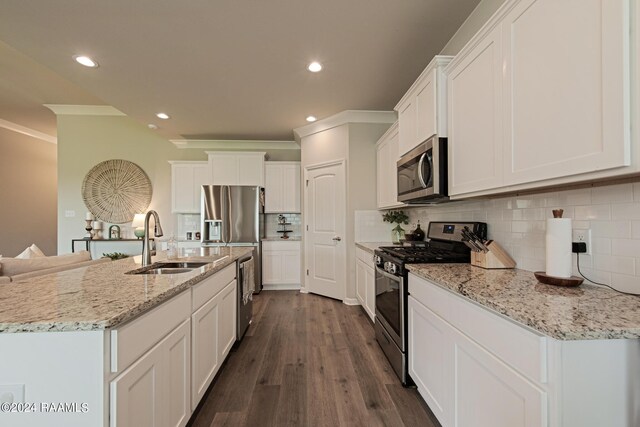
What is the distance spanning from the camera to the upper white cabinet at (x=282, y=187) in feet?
16.0

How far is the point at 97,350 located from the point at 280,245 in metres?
3.76

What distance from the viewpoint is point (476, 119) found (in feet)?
5.10

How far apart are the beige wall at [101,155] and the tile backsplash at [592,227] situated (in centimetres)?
516

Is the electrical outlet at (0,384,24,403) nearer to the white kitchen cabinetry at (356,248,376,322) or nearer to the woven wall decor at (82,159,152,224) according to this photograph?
the white kitchen cabinetry at (356,248,376,322)

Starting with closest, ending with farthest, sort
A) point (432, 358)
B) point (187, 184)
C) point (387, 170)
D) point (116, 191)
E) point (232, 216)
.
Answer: point (432, 358) → point (387, 170) → point (232, 216) → point (187, 184) → point (116, 191)

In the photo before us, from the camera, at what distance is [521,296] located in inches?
41.6

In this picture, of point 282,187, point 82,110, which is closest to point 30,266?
point 282,187

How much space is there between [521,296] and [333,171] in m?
3.16

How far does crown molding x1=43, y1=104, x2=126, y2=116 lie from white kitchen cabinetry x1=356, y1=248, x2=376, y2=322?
4.73m

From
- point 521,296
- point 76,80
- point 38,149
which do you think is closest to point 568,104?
point 521,296

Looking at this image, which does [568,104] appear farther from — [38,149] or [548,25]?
[38,149]

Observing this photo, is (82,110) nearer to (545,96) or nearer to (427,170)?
(427,170)

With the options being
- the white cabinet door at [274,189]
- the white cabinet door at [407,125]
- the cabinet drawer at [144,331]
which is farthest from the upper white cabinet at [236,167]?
the cabinet drawer at [144,331]

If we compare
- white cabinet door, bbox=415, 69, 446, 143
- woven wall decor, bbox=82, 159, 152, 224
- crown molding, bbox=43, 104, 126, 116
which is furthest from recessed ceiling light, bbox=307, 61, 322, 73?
woven wall decor, bbox=82, 159, 152, 224
